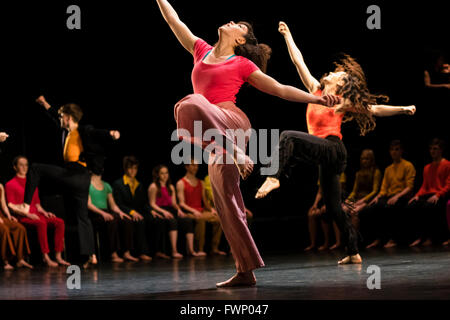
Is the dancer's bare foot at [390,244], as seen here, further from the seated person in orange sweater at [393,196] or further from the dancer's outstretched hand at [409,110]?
the dancer's outstretched hand at [409,110]

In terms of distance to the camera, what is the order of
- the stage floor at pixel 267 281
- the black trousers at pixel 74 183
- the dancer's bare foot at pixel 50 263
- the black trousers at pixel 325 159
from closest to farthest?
the stage floor at pixel 267 281 → the black trousers at pixel 325 159 → the black trousers at pixel 74 183 → the dancer's bare foot at pixel 50 263

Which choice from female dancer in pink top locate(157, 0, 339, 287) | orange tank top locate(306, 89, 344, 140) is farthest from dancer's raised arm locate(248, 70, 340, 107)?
orange tank top locate(306, 89, 344, 140)

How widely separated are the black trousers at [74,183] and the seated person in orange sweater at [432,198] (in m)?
3.09

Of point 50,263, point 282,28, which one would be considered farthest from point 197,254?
point 282,28

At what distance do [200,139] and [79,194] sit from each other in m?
2.71

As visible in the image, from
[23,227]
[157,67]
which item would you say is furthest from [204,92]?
[157,67]

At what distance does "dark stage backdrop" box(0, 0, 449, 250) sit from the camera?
657 cm

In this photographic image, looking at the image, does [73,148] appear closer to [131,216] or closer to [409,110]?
[131,216]

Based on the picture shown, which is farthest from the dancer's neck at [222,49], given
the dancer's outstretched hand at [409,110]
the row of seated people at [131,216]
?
the row of seated people at [131,216]

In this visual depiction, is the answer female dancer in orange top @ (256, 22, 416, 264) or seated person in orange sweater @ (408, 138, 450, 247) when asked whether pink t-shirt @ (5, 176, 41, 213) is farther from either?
seated person in orange sweater @ (408, 138, 450, 247)

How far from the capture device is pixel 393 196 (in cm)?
659

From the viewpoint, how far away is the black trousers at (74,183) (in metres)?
5.37

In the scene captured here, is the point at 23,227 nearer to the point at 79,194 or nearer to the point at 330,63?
the point at 79,194
